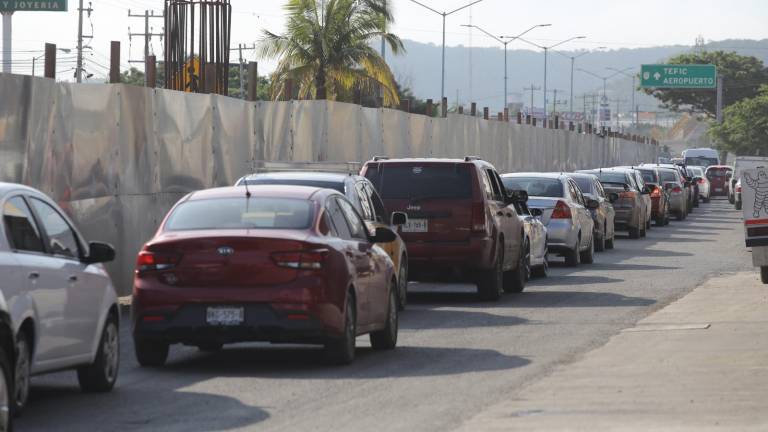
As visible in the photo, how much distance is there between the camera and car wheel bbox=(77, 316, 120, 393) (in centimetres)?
1214

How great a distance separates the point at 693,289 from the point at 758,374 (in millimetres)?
10716

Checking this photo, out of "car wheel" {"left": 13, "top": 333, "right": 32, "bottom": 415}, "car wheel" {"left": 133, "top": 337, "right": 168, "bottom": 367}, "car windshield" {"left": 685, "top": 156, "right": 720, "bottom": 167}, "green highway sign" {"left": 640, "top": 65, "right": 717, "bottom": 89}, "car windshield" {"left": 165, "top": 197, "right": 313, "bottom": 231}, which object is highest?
"green highway sign" {"left": 640, "top": 65, "right": 717, "bottom": 89}

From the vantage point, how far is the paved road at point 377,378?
35.8 ft

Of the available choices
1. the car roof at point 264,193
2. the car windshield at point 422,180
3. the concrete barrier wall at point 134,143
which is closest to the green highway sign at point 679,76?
the concrete barrier wall at point 134,143

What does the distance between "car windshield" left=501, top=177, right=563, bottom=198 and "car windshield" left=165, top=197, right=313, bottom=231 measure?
15273 mm

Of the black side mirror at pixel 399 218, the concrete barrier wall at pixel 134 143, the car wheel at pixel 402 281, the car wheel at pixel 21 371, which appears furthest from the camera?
the car wheel at pixel 402 281

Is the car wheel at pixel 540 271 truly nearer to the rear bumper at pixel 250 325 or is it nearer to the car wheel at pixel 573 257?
the car wheel at pixel 573 257

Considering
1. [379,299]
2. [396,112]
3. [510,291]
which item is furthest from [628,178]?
[379,299]

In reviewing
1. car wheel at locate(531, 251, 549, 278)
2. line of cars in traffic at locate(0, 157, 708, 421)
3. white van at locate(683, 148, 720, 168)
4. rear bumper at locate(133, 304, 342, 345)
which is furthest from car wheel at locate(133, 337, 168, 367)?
white van at locate(683, 148, 720, 168)

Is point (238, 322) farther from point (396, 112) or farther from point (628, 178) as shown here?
point (628, 178)

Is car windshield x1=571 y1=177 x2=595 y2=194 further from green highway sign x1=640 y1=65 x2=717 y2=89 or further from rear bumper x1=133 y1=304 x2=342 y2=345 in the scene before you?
green highway sign x1=640 y1=65 x2=717 y2=89

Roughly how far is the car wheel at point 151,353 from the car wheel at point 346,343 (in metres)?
1.30

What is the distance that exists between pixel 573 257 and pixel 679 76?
80432mm

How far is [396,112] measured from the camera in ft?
121
